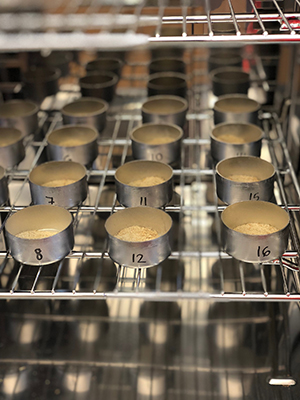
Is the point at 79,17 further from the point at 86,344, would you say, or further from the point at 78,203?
the point at 86,344

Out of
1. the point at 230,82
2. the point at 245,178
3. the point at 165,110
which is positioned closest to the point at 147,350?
the point at 245,178

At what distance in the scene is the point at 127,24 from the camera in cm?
101

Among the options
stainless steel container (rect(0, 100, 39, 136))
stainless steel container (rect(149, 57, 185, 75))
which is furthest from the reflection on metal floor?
stainless steel container (rect(149, 57, 185, 75))

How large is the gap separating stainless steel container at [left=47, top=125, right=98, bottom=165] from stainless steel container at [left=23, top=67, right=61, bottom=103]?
0.33m

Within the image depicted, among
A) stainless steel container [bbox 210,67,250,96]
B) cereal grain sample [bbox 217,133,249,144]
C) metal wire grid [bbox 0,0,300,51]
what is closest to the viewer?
metal wire grid [bbox 0,0,300,51]

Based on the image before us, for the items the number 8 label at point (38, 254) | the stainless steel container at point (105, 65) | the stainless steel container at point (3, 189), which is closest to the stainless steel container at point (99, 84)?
the stainless steel container at point (105, 65)

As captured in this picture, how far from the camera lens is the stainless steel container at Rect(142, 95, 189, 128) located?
127cm

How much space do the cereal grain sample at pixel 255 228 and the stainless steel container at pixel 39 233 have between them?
0.30 meters

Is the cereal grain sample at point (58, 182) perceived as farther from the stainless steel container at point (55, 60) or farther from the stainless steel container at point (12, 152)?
the stainless steel container at point (55, 60)

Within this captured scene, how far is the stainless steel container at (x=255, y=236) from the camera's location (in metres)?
0.81

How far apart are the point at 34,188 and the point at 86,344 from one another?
1.20 ft

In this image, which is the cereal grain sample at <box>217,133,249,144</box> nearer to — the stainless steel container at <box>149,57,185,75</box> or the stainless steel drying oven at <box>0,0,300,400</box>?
the stainless steel drying oven at <box>0,0,300,400</box>

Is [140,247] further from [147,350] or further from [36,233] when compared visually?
[147,350]

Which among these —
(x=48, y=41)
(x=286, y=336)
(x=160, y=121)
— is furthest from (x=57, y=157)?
(x=286, y=336)
